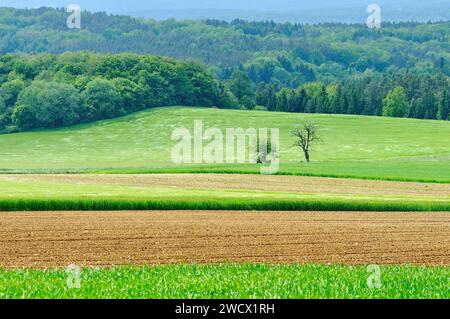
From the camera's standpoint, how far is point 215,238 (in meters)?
28.8

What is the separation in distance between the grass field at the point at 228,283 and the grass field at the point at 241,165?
47.2 m

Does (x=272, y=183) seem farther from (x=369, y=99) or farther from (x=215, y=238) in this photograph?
(x=369, y=99)

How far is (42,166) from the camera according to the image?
301 feet

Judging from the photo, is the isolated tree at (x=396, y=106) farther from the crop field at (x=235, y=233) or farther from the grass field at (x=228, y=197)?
the grass field at (x=228, y=197)

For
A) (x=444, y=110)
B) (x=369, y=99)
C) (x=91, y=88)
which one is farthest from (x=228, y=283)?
(x=369, y=99)

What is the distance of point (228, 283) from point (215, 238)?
39.2 feet

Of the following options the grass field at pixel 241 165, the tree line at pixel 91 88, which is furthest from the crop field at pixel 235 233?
the tree line at pixel 91 88

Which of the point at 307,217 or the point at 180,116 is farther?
the point at 180,116

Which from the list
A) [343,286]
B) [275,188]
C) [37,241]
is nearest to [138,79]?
[275,188]

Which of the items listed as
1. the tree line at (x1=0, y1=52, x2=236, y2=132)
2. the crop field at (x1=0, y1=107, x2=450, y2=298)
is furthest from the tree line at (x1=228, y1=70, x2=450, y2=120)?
the crop field at (x1=0, y1=107, x2=450, y2=298)

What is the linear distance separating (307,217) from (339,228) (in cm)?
472


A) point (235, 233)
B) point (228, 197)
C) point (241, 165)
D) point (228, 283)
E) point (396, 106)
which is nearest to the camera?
point (228, 283)

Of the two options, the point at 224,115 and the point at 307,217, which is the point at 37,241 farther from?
the point at 224,115

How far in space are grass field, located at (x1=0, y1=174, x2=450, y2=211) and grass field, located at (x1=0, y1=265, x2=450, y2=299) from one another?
20857mm
